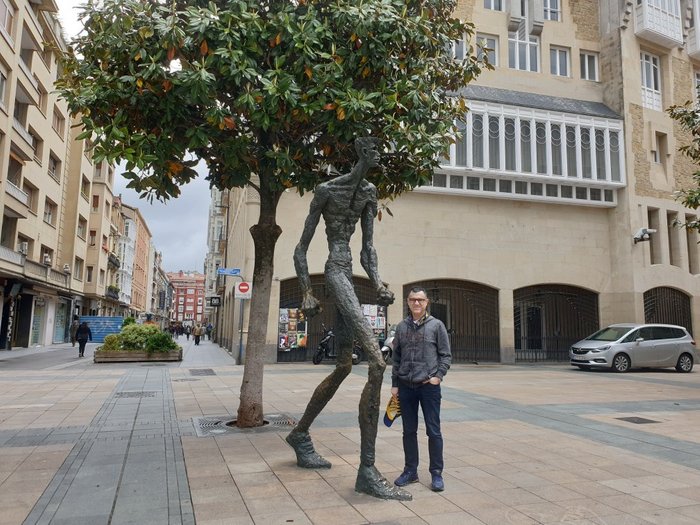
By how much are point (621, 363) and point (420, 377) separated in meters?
15.1

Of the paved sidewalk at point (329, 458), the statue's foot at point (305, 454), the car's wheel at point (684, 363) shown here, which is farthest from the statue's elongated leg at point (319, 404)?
the car's wheel at point (684, 363)

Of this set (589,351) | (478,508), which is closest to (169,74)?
(478,508)

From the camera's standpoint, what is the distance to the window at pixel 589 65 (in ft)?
83.6

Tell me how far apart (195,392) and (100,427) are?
149 inches

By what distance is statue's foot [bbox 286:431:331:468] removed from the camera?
518 cm

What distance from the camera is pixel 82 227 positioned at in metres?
37.3

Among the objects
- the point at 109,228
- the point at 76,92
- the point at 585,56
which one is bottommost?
the point at 76,92

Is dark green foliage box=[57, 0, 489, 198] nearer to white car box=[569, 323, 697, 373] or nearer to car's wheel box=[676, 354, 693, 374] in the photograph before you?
white car box=[569, 323, 697, 373]

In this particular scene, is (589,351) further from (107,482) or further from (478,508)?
(107,482)

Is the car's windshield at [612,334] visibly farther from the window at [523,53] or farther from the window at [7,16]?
the window at [7,16]

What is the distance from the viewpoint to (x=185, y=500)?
13.9 ft

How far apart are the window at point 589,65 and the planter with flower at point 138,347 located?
869 inches

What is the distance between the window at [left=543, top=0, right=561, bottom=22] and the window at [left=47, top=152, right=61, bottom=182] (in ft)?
89.3

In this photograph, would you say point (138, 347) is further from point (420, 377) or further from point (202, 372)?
point (420, 377)
